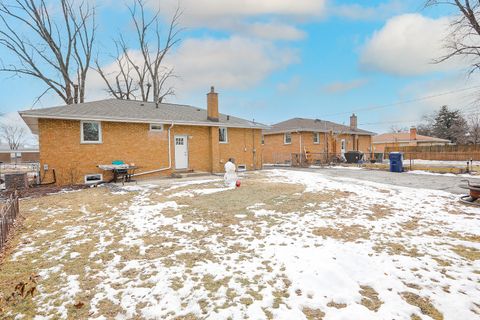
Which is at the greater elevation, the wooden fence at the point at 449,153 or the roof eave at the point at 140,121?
the roof eave at the point at 140,121

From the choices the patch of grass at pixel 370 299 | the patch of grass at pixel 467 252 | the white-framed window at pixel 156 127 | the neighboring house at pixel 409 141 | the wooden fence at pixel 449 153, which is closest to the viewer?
the patch of grass at pixel 370 299

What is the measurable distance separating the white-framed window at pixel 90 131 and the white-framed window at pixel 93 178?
1.73 metres

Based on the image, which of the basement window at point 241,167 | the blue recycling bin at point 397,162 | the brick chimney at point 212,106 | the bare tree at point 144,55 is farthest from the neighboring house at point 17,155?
the blue recycling bin at point 397,162

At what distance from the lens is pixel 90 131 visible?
13320mm

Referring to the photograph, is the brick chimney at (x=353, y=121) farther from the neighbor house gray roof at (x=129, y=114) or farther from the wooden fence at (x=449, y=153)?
the neighbor house gray roof at (x=129, y=114)

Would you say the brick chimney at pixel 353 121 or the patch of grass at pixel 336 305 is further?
the brick chimney at pixel 353 121

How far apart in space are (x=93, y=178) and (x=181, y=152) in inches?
197

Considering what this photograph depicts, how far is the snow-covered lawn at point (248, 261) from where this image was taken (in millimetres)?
3236

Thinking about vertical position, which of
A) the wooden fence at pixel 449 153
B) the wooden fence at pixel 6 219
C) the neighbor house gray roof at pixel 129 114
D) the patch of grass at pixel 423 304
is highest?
the neighbor house gray roof at pixel 129 114

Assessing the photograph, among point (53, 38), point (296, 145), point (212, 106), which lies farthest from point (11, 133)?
point (296, 145)

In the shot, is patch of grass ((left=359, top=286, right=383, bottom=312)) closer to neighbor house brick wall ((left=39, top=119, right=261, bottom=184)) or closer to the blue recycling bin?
neighbor house brick wall ((left=39, top=119, right=261, bottom=184))

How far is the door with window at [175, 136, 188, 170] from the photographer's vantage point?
16.0m

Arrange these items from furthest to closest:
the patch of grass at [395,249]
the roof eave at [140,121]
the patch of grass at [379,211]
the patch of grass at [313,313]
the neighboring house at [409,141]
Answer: the neighboring house at [409,141]
the roof eave at [140,121]
the patch of grass at [379,211]
the patch of grass at [395,249]
the patch of grass at [313,313]

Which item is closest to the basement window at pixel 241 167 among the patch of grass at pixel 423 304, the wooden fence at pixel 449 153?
the patch of grass at pixel 423 304
